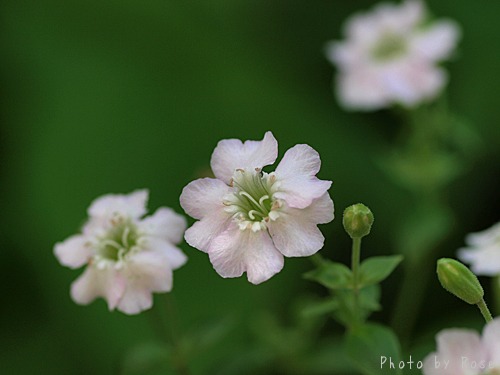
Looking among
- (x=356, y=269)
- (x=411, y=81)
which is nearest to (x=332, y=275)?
(x=356, y=269)

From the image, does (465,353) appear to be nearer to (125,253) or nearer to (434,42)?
(125,253)

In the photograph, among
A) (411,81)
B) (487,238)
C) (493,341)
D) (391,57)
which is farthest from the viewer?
(391,57)

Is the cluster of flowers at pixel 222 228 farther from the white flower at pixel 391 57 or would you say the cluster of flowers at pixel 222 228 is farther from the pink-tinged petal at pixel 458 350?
the white flower at pixel 391 57

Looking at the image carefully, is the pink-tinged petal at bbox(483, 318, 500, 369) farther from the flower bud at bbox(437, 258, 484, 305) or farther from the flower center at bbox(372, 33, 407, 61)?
the flower center at bbox(372, 33, 407, 61)

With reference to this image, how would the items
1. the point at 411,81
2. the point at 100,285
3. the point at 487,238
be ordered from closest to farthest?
the point at 100,285, the point at 487,238, the point at 411,81

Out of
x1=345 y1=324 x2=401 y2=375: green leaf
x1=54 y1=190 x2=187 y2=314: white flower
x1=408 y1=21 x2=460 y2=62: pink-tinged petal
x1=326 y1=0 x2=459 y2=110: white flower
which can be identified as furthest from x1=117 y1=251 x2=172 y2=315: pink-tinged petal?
x1=408 y1=21 x2=460 y2=62: pink-tinged petal

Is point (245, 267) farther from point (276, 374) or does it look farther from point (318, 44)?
point (318, 44)

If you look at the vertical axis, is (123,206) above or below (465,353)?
above
